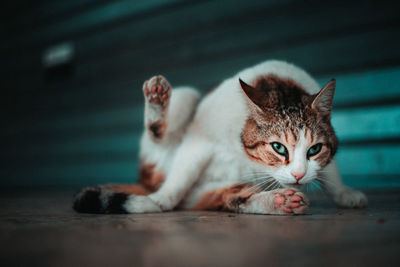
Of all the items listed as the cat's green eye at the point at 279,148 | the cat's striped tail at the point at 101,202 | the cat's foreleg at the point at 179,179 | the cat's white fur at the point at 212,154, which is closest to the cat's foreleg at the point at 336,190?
the cat's white fur at the point at 212,154

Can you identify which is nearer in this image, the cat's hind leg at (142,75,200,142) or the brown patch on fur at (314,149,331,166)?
the brown patch on fur at (314,149,331,166)

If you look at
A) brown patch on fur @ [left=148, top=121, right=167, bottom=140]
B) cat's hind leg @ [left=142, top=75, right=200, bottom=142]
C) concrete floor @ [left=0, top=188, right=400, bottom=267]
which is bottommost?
concrete floor @ [left=0, top=188, right=400, bottom=267]

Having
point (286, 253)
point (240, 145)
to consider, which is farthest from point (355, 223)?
point (240, 145)

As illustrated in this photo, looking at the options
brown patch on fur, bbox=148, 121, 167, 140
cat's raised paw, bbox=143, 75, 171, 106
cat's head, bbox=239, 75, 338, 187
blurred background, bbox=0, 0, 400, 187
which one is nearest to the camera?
cat's head, bbox=239, 75, 338, 187

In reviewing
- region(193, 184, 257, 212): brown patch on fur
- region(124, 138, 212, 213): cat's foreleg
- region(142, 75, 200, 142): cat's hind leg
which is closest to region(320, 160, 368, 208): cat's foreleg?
region(193, 184, 257, 212): brown patch on fur

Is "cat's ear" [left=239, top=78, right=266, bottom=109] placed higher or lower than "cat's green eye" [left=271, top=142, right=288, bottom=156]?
higher

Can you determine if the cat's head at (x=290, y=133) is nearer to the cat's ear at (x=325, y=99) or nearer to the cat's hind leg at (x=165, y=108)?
the cat's ear at (x=325, y=99)

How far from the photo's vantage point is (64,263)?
0.76 m

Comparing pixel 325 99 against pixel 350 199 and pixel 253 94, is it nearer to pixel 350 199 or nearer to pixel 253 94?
pixel 253 94

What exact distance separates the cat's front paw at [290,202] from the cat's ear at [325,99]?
45 centimetres

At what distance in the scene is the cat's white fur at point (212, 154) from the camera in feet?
5.70

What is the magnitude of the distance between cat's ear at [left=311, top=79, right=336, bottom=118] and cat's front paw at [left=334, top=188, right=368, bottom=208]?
42 cm

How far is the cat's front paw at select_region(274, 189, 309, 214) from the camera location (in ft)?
4.69

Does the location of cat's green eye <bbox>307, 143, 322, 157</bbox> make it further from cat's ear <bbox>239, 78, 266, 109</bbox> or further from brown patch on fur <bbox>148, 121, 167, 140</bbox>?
brown patch on fur <bbox>148, 121, 167, 140</bbox>
